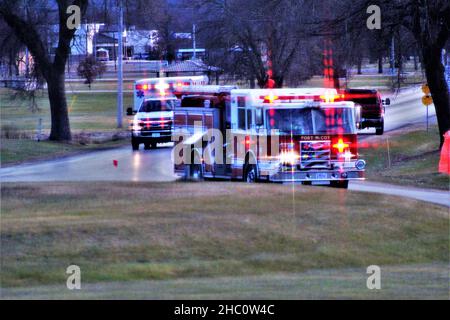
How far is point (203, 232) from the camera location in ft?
46.7

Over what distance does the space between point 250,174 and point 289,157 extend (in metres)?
1.25

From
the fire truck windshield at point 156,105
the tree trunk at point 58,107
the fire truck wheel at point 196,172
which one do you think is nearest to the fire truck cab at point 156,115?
the fire truck windshield at point 156,105

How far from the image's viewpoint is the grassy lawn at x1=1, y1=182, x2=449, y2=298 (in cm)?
1288

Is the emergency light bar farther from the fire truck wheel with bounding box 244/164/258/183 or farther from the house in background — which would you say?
the house in background

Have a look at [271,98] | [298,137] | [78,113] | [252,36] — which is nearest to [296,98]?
[271,98]

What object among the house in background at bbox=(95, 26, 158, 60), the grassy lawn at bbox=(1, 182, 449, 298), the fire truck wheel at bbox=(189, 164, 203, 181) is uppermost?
the house in background at bbox=(95, 26, 158, 60)

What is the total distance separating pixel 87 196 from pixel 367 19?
48.7ft

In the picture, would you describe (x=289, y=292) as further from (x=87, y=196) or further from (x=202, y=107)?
(x=202, y=107)

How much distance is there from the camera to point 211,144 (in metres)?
23.6

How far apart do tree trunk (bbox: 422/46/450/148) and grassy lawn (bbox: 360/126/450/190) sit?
125 cm

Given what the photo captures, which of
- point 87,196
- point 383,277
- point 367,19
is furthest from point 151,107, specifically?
point 383,277

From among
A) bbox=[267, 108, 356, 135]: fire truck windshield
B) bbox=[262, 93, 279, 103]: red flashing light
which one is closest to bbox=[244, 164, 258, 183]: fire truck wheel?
bbox=[267, 108, 356, 135]: fire truck windshield

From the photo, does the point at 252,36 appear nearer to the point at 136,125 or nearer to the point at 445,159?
the point at 136,125
